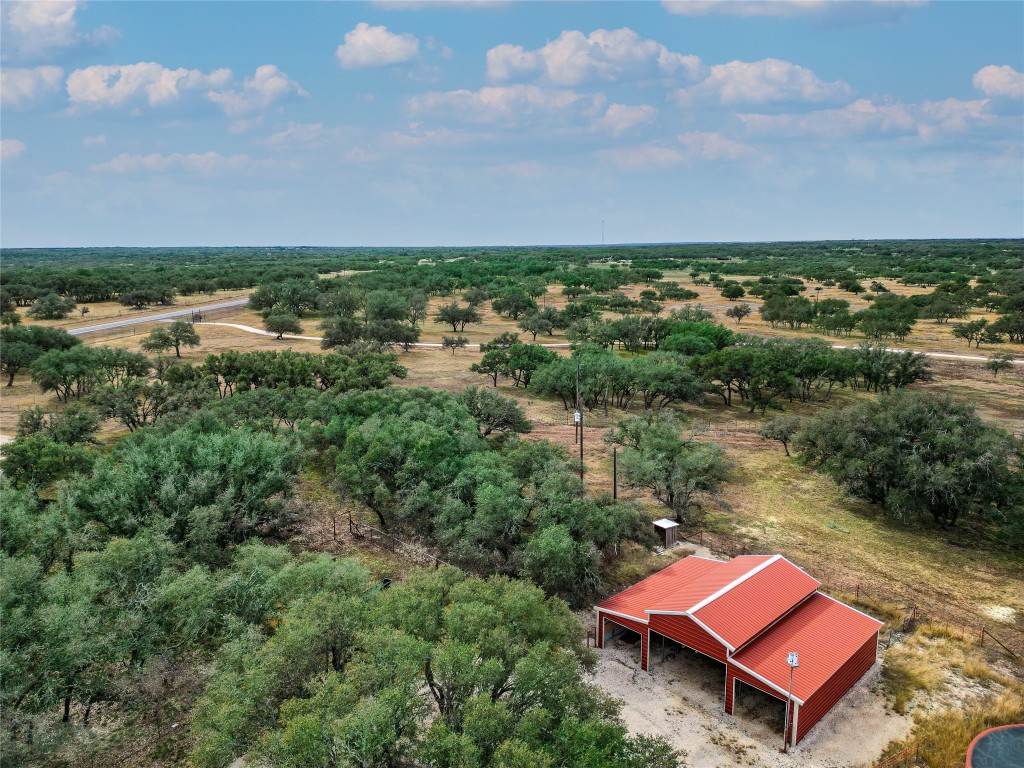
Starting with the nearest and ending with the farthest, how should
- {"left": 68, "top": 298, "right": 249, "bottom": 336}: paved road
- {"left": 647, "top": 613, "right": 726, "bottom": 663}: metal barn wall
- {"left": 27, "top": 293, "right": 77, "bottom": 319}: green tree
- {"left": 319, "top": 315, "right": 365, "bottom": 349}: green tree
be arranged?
{"left": 647, "top": 613, "right": 726, "bottom": 663}: metal barn wall
{"left": 319, "top": 315, "right": 365, "bottom": 349}: green tree
{"left": 68, "top": 298, "right": 249, "bottom": 336}: paved road
{"left": 27, "top": 293, "right": 77, "bottom": 319}: green tree

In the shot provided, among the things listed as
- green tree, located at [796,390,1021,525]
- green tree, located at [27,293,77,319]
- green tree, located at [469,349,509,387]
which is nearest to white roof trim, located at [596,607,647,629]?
green tree, located at [796,390,1021,525]

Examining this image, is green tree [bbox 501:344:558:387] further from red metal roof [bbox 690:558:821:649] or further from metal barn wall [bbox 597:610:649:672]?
red metal roof [bbox 690:558:821:649]

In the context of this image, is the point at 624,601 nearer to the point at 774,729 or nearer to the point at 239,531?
the point at 774,729

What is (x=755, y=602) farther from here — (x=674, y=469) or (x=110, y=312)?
(x=110, y=312)

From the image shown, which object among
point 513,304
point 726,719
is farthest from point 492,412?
point 513,304

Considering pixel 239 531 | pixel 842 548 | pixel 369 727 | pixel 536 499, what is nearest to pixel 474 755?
pixel 369 727
